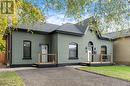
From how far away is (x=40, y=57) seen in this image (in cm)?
2152

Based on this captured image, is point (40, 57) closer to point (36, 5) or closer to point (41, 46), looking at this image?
point (41, 46)

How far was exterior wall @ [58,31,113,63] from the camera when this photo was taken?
71.8 feet

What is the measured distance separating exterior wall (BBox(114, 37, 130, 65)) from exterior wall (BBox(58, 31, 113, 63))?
109 cm

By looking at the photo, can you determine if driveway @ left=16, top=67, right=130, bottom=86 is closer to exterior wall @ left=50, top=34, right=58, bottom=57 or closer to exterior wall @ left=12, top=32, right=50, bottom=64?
exterior wall @ left=12, top=32, right=50, bottom=64

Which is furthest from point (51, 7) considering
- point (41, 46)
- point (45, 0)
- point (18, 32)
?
point (41, 46)

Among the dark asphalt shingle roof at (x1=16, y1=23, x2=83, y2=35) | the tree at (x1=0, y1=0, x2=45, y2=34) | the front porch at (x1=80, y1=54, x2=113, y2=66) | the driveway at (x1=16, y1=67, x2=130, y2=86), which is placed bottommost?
the driveway at (x1=16, y1=67, x2=130, y2=86)

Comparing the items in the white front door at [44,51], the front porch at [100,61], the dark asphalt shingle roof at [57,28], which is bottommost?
the front porch at [100,61]

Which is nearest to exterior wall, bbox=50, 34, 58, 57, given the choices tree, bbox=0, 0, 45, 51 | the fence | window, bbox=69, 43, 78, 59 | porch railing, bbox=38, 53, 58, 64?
porch railing, bbox=38, 53, 58, 64

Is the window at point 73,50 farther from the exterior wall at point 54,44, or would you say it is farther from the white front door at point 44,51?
the white front door at point 44,51

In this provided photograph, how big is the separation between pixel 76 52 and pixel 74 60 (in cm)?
95

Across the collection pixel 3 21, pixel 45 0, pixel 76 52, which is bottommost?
pixel 76 52

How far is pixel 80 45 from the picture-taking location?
936 inches

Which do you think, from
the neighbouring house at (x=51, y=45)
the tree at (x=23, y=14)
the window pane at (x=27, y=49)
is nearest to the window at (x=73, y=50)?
the neighbouring house at (x=51, y=45)

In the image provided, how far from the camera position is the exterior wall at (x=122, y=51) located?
26.4 metres
